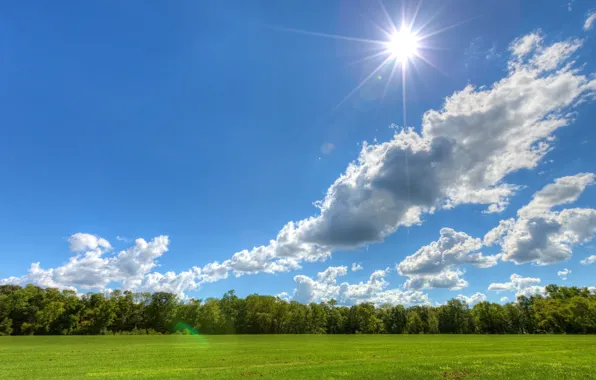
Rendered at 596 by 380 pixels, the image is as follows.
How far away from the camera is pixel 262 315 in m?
140

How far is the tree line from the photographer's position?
11081 cm

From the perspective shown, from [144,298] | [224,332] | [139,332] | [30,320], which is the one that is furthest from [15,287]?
[224,332]

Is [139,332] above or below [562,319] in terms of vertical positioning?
below

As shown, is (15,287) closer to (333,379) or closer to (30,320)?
(30,320)

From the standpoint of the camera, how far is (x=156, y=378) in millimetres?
22172

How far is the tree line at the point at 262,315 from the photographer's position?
110812 mm

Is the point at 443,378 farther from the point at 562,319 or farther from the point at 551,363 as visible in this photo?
the point at 562,319

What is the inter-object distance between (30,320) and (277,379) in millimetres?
128801

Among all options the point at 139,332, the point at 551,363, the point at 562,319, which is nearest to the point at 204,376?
the point at 551,363

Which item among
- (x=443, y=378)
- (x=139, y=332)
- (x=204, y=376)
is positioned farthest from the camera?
(x=139, y=332)

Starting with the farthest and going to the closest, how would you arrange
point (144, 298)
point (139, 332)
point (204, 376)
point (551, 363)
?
point (144, 298) < point (139, 332) < point (551, 363) < point (204, 376)

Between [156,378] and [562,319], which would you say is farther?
[562,319]

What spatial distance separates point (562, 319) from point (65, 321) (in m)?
180

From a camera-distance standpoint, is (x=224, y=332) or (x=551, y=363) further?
(x=224, y=332)
